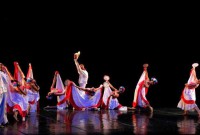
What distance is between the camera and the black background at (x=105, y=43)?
56.6ft

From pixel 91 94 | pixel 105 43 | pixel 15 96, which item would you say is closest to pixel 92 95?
pixel 91 94

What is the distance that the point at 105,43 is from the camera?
61.8ft

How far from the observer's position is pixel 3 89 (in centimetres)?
896

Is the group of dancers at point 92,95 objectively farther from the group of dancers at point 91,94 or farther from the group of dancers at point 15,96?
the group of dancers at point 15,96

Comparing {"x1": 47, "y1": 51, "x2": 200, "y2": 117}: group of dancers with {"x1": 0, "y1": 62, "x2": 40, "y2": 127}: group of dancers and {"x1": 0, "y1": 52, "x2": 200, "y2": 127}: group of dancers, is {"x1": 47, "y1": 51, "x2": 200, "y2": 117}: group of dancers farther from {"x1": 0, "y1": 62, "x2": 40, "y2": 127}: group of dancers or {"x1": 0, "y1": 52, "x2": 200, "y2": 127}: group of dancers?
{"x1": 0, "y1": 62, "x2": 40, "y2": 127}: group of dancers

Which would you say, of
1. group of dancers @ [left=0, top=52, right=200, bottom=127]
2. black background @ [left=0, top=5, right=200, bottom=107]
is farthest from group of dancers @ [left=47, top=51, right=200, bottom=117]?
black background @ [left=0, top=5, right=200, bottom=107]

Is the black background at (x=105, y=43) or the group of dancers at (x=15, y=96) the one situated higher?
the black background at (x=105, y=43)

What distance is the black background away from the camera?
17.3 meters

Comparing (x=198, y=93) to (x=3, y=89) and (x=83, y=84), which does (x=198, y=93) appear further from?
(x=3, y=89)

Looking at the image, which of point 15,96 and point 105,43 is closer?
point 15,96

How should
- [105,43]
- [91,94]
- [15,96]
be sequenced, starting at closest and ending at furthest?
[15,96] → [91,94] → [105,43]

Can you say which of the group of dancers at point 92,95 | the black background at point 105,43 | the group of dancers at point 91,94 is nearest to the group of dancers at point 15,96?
the group of dancers at point 91,94

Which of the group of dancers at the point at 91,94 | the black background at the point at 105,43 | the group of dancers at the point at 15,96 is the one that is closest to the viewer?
the group of dancers at the point at 15,96

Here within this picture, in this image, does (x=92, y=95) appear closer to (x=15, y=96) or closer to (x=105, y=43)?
(x=105, y=43)
